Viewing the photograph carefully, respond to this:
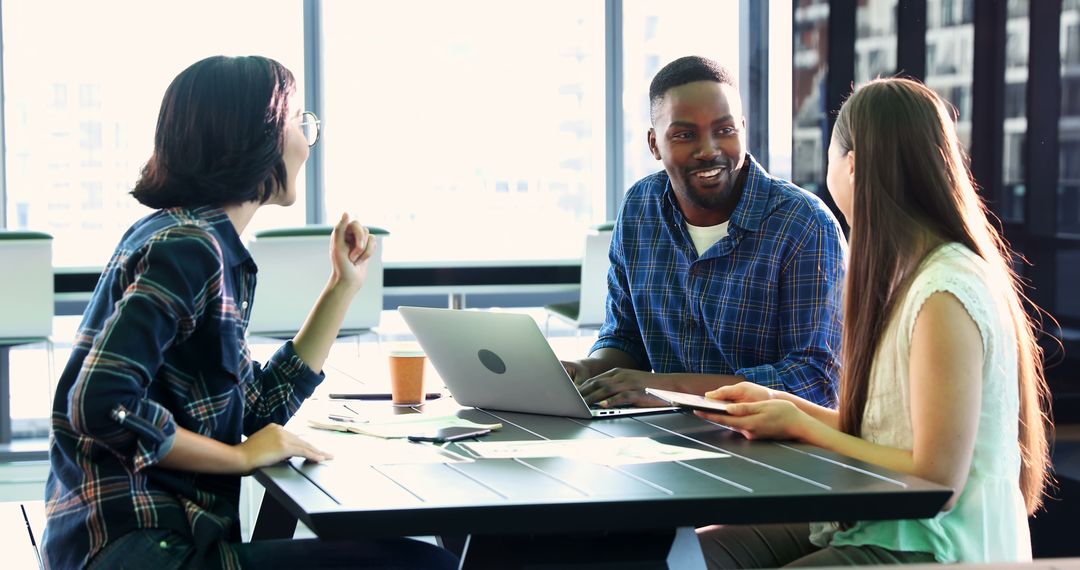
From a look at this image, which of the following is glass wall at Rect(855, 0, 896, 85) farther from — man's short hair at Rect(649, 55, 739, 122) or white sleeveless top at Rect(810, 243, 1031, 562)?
white sleeveless top at Rect(810, 243, 1031, 562)

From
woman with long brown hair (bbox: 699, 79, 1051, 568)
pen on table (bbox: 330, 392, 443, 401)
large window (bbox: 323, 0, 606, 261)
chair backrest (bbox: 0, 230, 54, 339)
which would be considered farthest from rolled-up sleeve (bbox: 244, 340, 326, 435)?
large window (bbox: 323, 0, 606, 261)

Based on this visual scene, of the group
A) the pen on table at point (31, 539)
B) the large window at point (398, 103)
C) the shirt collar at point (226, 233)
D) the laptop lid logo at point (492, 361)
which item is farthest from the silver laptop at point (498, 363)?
the large window at point (398, 103)

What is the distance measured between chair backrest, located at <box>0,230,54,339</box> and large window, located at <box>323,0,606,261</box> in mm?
2777

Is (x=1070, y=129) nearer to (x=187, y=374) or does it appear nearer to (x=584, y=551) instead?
(x=584, y=551)

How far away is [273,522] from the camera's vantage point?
1885 millimetres

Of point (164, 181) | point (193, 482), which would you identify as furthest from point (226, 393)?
point (164, 181)

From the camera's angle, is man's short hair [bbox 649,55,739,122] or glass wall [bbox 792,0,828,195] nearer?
man's short hair [bbox 649,55,739,122]

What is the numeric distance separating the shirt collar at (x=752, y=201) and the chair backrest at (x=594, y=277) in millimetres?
2295

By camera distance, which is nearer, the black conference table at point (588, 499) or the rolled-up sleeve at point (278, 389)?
the black conference table at point (588, 499)

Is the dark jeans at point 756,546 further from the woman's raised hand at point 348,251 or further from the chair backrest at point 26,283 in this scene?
the chair backrest at point 26,283

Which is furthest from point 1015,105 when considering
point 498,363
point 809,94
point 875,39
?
point 498,363

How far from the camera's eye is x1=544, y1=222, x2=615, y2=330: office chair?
4.55m

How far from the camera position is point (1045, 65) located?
2.73m

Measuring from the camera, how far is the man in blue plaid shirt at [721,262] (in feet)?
6.92
